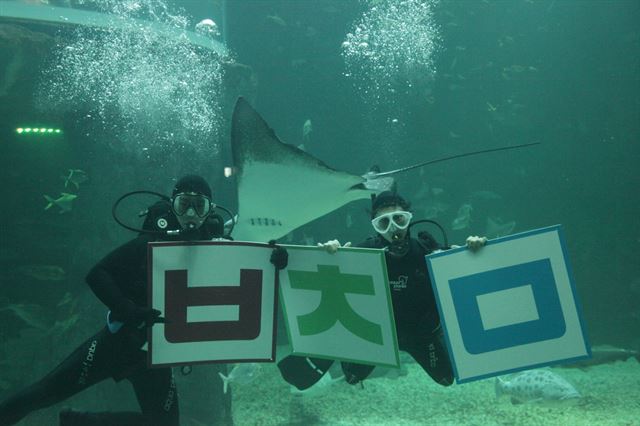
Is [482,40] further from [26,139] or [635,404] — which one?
[26,139]

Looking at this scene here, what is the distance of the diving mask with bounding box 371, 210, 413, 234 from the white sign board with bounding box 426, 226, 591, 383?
495mm

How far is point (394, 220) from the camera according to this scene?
111 inches

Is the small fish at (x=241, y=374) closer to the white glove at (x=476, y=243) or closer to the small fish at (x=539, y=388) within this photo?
the small fish at (x=539, y=388)

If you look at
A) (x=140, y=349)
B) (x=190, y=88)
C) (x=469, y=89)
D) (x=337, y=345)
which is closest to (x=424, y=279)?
(x=337, y=345)

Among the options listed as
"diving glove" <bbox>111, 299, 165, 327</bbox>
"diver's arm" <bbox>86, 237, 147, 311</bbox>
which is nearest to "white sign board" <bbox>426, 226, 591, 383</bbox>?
"diving glove" <bbox>111, 299, 165, 327</bbox>

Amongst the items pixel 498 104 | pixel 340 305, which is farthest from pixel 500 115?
pixel 340 305

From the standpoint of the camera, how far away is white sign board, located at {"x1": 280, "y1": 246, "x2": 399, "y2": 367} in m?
2.45

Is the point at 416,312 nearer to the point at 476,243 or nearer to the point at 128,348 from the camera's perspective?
the point at 476,243

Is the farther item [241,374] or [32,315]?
[32,315]

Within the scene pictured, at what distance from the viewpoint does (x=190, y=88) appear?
8.84 meters

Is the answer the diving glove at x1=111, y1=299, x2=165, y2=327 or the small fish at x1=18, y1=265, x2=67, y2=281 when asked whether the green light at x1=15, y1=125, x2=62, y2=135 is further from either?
the diving glove at x1=111, y1=299, x2=165, y2=327

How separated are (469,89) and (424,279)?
16.0 meters

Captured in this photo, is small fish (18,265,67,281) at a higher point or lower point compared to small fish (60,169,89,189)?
lower

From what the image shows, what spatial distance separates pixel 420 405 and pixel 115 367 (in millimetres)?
4576
